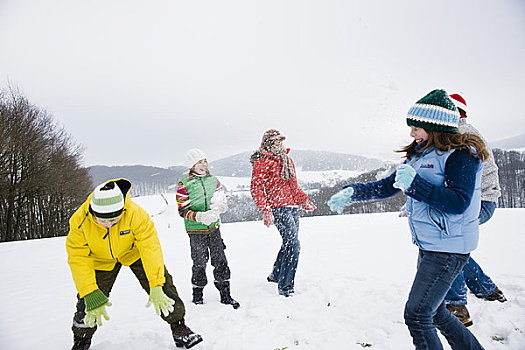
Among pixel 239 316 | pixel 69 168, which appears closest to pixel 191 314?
pixel 239 316

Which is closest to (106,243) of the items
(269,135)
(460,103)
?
(269,135)

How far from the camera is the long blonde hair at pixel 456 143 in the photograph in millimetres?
1882

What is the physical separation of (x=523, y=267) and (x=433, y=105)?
3910mm

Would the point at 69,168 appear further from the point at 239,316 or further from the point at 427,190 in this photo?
the point at 427,190

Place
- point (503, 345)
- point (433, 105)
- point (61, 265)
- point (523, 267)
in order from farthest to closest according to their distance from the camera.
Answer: point (61, 265) < point (523, 267) < point (503, 345) < point (433, 105)

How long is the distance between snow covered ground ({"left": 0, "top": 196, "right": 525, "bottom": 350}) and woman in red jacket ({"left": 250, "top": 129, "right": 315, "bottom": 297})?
41 centimetres

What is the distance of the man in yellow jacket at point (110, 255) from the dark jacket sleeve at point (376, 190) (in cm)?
188

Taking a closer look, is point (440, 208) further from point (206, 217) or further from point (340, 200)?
point (206, 217)

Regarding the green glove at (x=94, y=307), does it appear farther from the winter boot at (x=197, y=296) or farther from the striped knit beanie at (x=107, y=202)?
the winter boot at (x=197, y=296)

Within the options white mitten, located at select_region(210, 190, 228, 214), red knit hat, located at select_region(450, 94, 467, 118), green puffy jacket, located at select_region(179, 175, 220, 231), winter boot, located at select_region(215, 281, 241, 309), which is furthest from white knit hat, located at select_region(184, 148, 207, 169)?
red knit hat, located at select_region(450, 94, 467, 118)

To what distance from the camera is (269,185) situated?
401cm

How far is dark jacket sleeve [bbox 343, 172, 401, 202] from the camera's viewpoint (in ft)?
8.04

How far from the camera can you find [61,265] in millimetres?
7203

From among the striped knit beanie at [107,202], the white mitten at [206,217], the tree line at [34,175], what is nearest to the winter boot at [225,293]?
the white mitten at [206,217]
